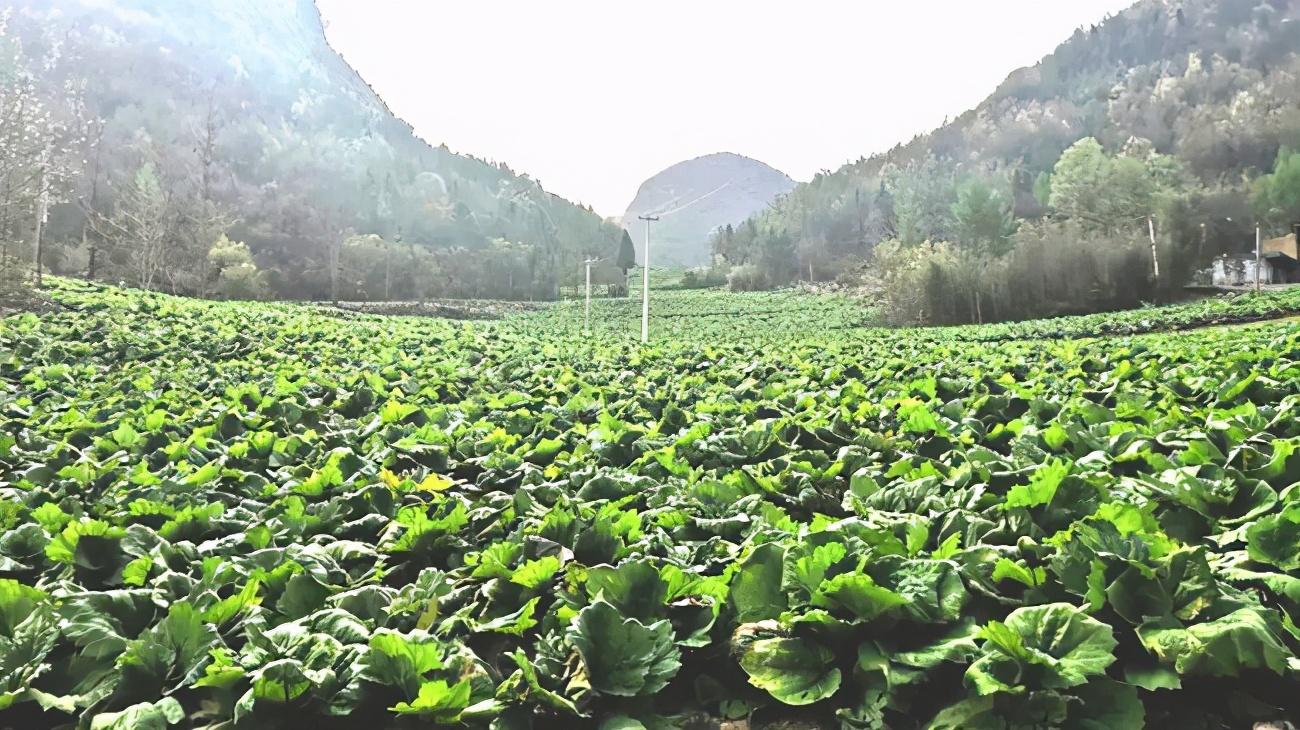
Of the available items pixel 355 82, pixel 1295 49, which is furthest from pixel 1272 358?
pixel 355 82

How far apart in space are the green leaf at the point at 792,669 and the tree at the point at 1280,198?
8322 centimetres

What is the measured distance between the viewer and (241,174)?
106250 mm

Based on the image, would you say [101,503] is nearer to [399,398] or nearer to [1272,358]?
[399,398]

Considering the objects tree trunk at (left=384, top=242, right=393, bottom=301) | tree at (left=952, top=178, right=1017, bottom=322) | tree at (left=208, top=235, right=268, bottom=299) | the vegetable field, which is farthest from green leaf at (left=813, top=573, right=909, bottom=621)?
tree trunk at (left=384, top=242, right=393, bottom=301)

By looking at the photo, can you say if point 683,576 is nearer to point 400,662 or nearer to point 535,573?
point 535,573

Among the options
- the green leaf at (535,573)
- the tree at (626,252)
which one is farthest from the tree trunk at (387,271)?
the green leaf at (535,573)

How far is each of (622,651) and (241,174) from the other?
121m

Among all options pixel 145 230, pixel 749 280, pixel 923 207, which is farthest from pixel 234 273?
pixel 923 207

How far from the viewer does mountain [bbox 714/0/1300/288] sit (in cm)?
8562

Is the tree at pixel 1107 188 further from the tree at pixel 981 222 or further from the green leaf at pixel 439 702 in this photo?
the green leaf at pixel 439 702

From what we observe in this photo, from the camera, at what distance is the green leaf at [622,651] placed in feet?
6.31

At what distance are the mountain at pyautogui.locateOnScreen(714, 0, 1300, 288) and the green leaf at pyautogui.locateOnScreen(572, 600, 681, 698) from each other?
59.7 metres

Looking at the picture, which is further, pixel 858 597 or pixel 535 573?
pixel 535 573

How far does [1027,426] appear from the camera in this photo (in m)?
3.95
